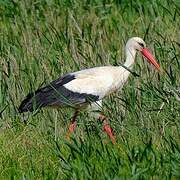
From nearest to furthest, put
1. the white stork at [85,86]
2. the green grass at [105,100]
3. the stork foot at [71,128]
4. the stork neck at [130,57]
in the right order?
the green grass at [105,100] < the stork foot at [71,128] < the white stork at [85,86] < the stork neck at [130,57]

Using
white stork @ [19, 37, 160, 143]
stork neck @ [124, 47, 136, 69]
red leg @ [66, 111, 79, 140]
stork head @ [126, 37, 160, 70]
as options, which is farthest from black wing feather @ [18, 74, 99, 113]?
stork head @ [126, 37, 160, 70]

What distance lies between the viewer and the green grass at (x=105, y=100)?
5.59 meters

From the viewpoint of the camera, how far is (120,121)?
6398 mm

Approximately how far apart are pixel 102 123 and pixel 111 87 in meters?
1.21

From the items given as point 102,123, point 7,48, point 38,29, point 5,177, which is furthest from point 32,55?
point 5,177

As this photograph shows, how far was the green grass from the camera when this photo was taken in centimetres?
559

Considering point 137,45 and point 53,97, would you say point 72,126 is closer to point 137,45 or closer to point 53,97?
point 53,97

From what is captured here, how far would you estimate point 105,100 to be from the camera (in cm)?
790

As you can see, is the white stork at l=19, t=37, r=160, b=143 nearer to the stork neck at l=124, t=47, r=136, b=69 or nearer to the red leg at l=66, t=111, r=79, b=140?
the red leg at l=66, t=111, r=79, b=140

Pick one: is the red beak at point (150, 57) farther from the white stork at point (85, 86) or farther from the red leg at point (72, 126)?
the red leg at point (72, 126)

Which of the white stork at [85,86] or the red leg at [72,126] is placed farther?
the white stork at [85,86]

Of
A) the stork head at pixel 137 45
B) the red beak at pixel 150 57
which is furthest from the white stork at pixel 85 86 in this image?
the stork head at pixel 137 45

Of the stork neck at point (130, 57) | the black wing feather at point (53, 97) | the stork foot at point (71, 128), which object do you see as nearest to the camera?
the stork foot at point (71, 128)

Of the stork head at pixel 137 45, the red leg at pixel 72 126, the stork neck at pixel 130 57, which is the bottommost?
the red leg at pixel 72 126
